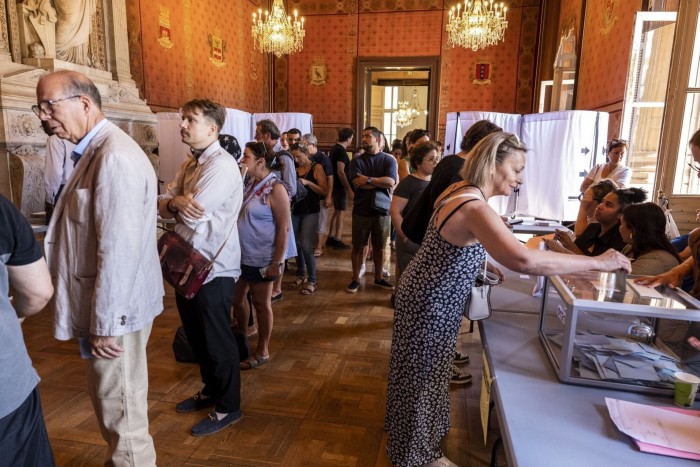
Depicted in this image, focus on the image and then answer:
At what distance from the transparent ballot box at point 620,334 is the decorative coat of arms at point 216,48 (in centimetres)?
849

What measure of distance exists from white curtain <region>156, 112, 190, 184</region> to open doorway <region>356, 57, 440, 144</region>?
6.60 meters

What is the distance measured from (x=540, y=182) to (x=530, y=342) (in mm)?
3332

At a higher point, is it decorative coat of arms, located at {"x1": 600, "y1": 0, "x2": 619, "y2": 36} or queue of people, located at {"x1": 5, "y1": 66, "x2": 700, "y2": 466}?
decorative coat of arms, located at {"x1": 600, "y1": 0, "x2": 619, "y2": 36}

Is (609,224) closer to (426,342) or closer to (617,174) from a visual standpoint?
(426,342)

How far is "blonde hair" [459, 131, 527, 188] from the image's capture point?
1570 millimetres

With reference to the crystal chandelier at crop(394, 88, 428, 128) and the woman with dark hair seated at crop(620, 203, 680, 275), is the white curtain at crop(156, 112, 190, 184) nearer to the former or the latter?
the woman with dark hair seated at crop(620, 203, 680, 275)

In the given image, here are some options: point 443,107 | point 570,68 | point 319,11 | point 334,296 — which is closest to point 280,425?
point 334,296

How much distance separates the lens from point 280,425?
7.63 feet

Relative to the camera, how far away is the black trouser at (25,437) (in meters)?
1.05

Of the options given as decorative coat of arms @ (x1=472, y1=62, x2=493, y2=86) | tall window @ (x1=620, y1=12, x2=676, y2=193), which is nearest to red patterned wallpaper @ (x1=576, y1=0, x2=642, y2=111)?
tall window @ (x1=620, y1=12, x2=676, y2=193)

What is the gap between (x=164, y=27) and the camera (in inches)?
283

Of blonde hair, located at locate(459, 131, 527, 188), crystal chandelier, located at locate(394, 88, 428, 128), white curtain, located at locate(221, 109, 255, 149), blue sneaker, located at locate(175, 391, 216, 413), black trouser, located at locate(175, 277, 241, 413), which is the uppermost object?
crystal chandelier, located at locate(394, 88, 428, 128)

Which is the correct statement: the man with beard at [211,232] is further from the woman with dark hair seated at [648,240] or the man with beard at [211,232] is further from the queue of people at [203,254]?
the woman with dark hair seated at [648,240]

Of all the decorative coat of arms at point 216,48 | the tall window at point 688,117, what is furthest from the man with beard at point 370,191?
the decorative coat of arms at point 216,48
